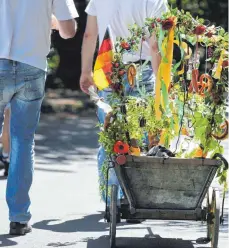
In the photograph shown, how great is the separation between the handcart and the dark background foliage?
12202 millimetres

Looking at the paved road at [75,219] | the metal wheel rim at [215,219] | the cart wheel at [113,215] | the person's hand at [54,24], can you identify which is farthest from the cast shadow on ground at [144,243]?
the person's hand at [54,24]

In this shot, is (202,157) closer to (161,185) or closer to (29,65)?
(161,185)

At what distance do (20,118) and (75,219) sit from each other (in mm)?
1205

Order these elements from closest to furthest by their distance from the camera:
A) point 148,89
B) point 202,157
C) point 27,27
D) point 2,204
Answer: point 202,157 < point 27,27 < point 148,89 < point 2,204

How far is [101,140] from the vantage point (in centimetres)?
646

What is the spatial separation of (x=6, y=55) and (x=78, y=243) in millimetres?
1359

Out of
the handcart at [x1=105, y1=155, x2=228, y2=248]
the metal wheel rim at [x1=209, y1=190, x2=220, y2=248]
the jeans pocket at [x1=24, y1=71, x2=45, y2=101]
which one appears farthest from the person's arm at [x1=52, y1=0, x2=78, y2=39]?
the metal wheel rim at [x1=209, y1=190, x2=220, y2=248]

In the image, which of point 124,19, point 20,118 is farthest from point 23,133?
point 124,19

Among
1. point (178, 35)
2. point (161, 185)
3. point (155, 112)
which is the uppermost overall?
point (178, 35)

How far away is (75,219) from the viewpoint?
25.4 ft

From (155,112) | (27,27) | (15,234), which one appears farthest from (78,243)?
(27,27)

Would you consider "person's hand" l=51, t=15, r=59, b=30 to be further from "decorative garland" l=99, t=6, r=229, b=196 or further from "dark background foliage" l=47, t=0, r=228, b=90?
"dark background foliage" l=47, t=0, r=228, b=90

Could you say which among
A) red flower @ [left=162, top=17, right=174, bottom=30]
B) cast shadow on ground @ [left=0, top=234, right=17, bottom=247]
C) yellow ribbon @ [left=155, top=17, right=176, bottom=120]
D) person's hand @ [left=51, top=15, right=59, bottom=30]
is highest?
red flower @ [left=162, top=17, right=174, bottom=30]

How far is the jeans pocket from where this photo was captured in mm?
6824
